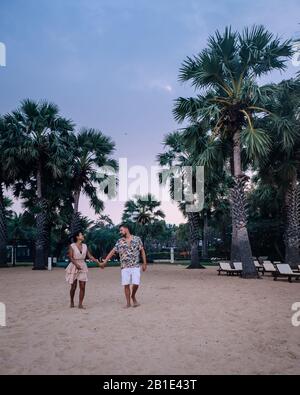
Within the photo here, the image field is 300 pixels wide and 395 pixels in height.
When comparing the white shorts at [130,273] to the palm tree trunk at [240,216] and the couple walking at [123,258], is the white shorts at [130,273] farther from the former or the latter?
the palm tree trunk at [240,216]

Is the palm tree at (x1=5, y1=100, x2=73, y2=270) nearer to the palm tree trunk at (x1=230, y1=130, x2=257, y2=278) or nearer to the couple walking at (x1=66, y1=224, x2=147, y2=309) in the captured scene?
the palm tree trunk at (x1=230, y1=130, x2=257, y2=278)

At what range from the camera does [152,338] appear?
5523 mm

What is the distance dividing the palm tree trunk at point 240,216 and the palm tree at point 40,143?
12.7 metres

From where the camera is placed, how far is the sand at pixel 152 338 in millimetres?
4227

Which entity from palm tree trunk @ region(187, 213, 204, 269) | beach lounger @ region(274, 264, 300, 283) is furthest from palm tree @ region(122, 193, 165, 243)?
beach lounger @ region(274, 264, 300, 283)

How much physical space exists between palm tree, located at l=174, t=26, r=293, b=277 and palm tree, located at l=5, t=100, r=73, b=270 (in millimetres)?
11089

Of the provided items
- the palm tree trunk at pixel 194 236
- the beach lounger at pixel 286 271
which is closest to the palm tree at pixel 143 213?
the palm tree trunk at pixel 194 236

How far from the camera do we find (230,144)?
17781 mm

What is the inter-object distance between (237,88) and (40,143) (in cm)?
1465

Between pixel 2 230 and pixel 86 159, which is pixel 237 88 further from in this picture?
pixel 2 230

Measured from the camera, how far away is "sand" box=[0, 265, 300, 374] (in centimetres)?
423

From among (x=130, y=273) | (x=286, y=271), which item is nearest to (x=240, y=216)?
(x=286, y=271)

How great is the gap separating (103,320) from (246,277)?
11.0 meters

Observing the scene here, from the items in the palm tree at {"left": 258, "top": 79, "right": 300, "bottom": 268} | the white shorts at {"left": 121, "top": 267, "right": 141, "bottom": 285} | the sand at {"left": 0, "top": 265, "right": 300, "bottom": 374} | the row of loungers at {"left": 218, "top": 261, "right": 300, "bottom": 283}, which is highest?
the palm tree at {"left": 258, "top": 79, "right": 300, "bottom": 268}
